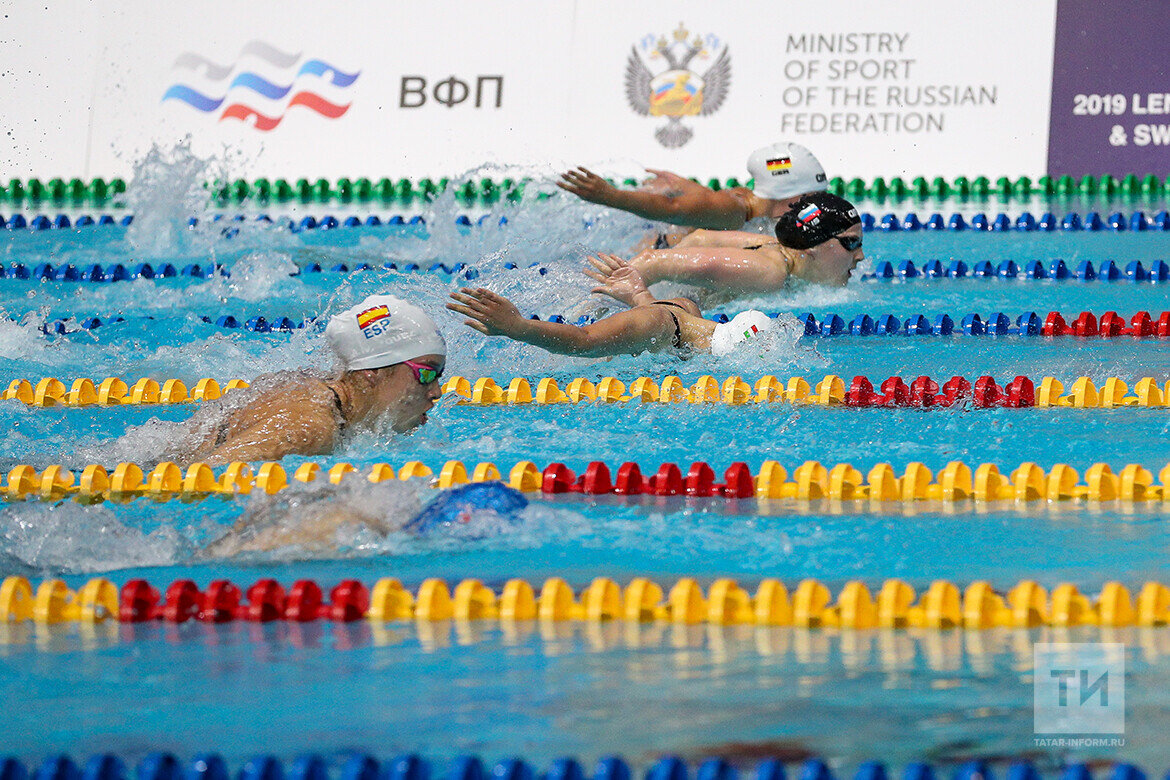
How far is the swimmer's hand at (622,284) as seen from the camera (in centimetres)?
509

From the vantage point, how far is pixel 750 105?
8.00 meters

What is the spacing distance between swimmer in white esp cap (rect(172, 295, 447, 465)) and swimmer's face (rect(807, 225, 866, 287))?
8.14ft

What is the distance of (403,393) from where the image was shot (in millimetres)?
3701

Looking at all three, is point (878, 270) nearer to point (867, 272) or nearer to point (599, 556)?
point (867, 272)

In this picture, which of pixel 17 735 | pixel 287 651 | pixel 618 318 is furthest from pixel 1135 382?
pixel 17 735

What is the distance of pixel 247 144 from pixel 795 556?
249 inches

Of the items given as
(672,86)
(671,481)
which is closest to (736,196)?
(672,86)

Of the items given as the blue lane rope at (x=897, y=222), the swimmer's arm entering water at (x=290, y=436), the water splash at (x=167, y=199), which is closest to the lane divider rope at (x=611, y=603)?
the swimmer's arm entering water at (x=290, y=436)

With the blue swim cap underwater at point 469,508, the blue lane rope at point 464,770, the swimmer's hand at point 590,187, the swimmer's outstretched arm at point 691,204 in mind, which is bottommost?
the blue lane rope at point 464,770

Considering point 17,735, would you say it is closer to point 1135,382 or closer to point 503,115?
point 1135,382

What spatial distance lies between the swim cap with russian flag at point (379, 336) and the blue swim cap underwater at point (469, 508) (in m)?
0.54

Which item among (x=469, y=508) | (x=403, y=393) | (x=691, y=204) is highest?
(x=691, y=204)

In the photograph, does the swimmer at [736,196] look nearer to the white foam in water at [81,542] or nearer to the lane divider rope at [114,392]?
the lane divider rope at [114,392]

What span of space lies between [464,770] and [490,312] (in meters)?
2.15
